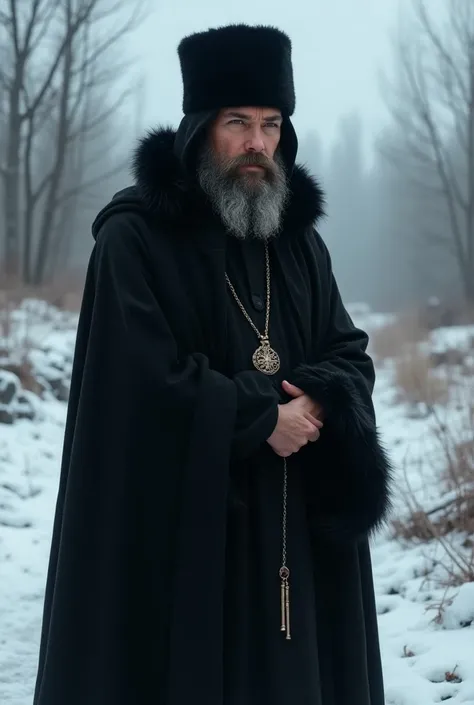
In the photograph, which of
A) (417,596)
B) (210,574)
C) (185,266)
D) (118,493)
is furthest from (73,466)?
(417,596)

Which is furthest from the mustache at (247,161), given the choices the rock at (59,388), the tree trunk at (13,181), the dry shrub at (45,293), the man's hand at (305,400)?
the tree trunk at (13,181)

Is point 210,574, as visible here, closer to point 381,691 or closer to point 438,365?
point 381,691

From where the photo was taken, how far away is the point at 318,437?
2332mm

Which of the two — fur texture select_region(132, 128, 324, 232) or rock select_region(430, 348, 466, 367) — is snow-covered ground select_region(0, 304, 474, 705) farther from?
rock select_region(430, 348, 466, 367)

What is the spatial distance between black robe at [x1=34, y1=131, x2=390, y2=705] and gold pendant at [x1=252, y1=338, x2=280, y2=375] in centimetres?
2

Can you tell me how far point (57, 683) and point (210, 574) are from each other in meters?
0.51

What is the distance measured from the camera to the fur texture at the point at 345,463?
2.30 meters

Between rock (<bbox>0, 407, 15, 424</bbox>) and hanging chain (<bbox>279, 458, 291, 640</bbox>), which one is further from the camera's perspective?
rock (<bbox>0, 407, 15, 424</bbox>)

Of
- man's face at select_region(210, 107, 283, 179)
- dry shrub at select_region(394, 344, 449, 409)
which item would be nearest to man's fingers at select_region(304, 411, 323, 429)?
man's face at select_region(210, 107, 283, 179)

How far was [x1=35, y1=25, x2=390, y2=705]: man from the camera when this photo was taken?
7.12ft

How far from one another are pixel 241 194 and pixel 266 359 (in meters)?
0.49

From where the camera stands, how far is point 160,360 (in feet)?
7.11

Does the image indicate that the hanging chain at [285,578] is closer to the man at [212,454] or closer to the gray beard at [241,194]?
the man at [212,454]

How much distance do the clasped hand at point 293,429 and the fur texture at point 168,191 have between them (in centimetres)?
62
